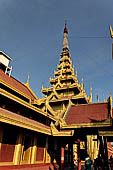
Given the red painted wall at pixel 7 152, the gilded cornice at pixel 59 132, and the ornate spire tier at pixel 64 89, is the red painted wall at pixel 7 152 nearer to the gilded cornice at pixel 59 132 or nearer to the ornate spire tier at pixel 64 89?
the gilded cornice at pixel 59 132

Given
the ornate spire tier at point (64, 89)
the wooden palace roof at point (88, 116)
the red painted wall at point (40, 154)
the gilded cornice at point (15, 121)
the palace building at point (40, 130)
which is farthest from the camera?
the ornate spire tier at point (64, 89)

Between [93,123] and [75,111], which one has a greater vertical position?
[75,111]

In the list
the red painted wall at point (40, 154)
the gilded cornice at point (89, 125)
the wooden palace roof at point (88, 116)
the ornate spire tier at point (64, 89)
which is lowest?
the red painted wall at point (40, 154)

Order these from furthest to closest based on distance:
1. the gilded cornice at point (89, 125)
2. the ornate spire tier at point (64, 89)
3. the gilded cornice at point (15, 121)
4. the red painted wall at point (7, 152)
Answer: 1. the ornate spire tier at point (64, 89)
2. the gilded cornice at point (89, 125)
3. the red painted wall at point (7, 152)
4. the gilded cornice at point (15, 121)

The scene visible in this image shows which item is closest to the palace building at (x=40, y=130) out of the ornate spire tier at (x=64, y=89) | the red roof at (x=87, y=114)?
the red roof at (x=87, y=114)

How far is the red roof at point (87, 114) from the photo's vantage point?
37.4ft

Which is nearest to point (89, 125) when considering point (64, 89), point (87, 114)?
point (87, 114)

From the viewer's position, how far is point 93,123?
411 inches

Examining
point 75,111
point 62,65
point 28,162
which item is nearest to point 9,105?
point 28,162

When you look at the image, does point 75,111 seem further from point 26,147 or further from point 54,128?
point 26,147

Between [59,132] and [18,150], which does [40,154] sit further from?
[18,150]

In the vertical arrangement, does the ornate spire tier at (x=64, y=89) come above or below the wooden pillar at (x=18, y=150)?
above

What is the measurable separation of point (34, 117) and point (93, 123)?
578 centimetres

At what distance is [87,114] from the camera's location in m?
12.5
